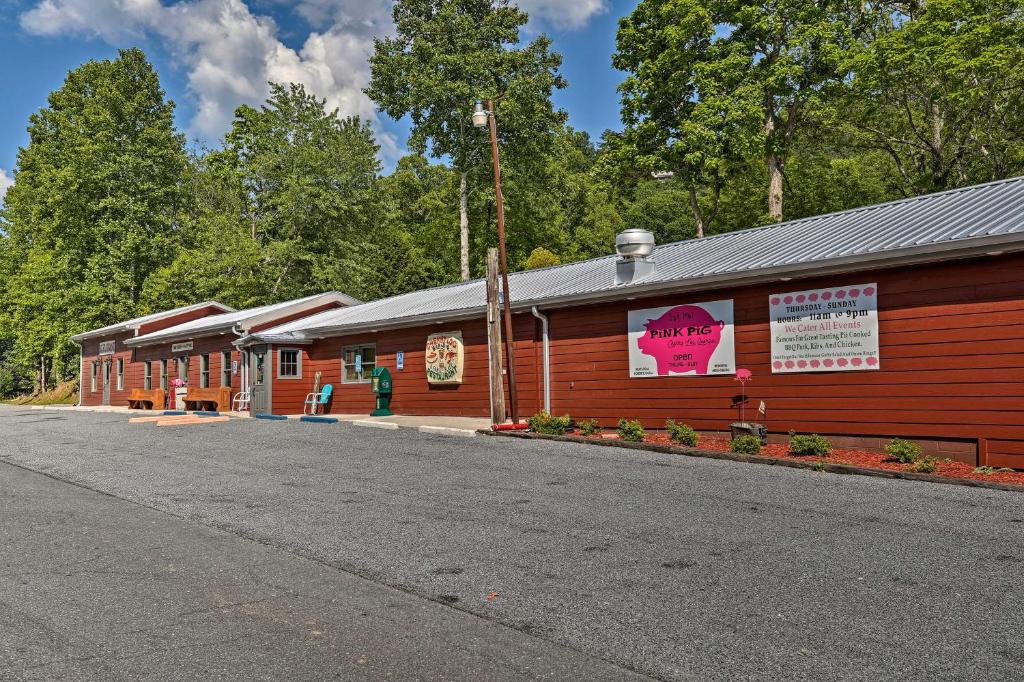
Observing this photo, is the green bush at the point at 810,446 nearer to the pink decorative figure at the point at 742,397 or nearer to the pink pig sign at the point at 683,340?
the pink decorative figure at the point at 742,397

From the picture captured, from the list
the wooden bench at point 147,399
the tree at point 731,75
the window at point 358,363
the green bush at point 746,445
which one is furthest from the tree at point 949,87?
the wooden bench at point 147,399

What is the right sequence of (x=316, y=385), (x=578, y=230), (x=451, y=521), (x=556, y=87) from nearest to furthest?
(x=451, y=521), (x=316, y=385), (x=556, y=87), (x=578, y=230)

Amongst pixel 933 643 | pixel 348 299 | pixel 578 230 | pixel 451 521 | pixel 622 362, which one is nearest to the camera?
pixel 933 643

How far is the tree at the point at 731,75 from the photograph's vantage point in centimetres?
2744

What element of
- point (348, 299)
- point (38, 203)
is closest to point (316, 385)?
point (348, 299)

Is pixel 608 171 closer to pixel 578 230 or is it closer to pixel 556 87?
pixel 556 87

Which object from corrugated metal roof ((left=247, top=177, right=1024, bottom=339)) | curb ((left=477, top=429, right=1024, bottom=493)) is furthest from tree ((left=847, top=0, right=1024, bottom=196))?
curb ((left=477, top=429, right=1024, bottom=493))

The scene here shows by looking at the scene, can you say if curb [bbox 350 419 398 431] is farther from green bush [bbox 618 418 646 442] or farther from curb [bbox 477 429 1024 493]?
green bush [bbox 618 418 646 442]

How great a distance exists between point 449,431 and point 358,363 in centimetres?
800

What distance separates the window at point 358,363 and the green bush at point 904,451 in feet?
49.7

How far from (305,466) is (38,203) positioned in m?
45.7

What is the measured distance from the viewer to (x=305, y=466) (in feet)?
38.2

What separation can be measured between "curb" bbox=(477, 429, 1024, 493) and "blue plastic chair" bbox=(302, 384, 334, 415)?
33.8 ft

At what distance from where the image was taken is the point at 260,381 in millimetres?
24156
